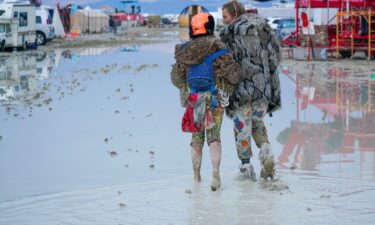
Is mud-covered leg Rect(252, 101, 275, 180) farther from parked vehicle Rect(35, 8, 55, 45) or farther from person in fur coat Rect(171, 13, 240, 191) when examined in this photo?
parked vehicle Rect(35, 8, 55, 45)

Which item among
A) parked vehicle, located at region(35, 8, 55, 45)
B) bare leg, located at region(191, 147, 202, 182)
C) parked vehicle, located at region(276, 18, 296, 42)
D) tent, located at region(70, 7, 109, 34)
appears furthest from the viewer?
tent, located at region(70, 7, 109, 34)

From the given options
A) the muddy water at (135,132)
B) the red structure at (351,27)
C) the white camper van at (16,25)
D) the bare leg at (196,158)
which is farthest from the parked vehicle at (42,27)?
the bare leg at (196,158)

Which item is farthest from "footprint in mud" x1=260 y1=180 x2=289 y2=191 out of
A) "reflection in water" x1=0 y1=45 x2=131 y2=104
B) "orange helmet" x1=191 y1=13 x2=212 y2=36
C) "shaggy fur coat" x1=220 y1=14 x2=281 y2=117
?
"reflection in water" x1=0 y1=45 x2=131 y2=104

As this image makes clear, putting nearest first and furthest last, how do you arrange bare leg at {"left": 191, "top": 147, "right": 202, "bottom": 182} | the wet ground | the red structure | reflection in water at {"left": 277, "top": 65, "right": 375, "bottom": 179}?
the wet ground, bare leg at {"left": 191, "top": 147, "right": 202, "bottom": 182}, reflection in water at {"left": 277, "top": 65, "right": 375, "bottom": 179}, the red structure

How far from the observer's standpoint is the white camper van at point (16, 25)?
36.8 meters

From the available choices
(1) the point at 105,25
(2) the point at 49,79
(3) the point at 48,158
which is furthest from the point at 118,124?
(1) the point at 105,25

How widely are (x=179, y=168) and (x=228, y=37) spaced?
1.80m

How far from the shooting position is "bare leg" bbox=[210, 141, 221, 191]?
7.72 metres

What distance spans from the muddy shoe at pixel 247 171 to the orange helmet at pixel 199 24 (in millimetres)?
1377

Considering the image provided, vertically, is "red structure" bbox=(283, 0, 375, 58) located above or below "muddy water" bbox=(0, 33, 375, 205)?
above

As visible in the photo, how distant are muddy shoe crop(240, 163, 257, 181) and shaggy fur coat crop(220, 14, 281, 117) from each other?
1.96ft

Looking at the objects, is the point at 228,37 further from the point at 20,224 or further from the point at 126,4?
the point at 126,4

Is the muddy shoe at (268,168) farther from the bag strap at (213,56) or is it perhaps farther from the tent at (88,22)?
the tent at (88,22)

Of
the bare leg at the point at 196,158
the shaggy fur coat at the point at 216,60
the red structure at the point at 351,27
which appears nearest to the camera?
the shaggy fur coat at the point at 216,60
